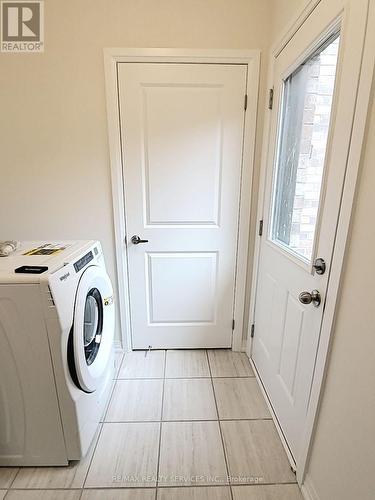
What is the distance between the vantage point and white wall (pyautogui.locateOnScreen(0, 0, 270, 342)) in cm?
151

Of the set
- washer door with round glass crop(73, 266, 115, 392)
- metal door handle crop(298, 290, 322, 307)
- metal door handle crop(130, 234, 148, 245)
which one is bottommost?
washer door with round glass crop(73, 266, 115, 392)

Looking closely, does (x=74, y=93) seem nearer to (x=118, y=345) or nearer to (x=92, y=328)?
(x=92, y=328)

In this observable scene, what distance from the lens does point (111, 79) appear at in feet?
5.14

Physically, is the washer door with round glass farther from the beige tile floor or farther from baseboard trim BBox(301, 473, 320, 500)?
baseboard trim BBox(301, 473, 320, 500)

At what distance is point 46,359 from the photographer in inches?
40.6

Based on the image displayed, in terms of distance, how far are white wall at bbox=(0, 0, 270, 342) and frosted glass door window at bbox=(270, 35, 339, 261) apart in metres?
0.34

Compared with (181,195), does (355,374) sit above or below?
below

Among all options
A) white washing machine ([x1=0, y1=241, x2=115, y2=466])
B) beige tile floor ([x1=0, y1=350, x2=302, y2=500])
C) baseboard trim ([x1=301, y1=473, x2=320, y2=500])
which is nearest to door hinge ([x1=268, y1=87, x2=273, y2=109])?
white washing machine ([x1=0, y1=241, x2=115, y2=466])

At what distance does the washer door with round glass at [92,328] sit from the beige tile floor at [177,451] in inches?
13.6

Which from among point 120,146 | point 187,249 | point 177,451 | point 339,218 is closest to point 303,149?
point 339,218

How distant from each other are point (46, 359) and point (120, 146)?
129cm

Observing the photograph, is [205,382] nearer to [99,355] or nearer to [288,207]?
[99,355]

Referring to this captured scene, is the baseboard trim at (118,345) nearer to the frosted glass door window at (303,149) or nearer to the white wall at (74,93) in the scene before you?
the white wall at (74,93)

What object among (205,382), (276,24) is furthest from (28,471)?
(276,24)
